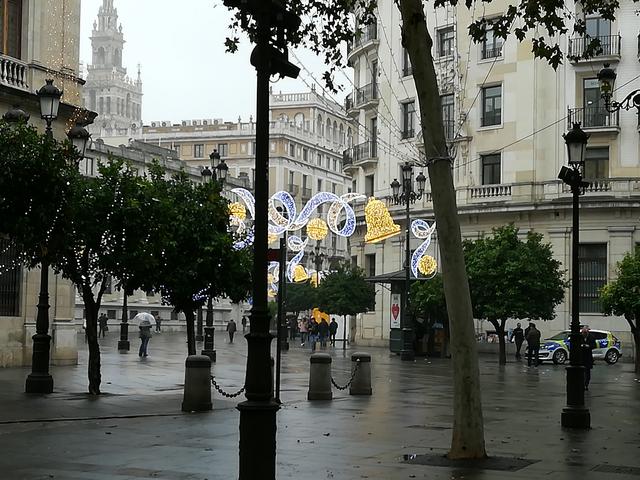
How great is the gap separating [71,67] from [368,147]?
3085cm

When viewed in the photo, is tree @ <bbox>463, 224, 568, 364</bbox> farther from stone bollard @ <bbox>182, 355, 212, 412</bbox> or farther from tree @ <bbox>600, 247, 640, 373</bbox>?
stone bollard @ <bbox>182, 355, 212, 412</bbox>

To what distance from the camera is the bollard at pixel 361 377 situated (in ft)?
78.3

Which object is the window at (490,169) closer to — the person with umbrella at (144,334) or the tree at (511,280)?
the tree at (511,280)

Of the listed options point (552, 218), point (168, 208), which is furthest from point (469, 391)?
point (552, 218)

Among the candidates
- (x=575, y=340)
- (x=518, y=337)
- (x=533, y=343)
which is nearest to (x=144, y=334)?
(x=533, y=343)

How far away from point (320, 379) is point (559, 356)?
23.6 meters

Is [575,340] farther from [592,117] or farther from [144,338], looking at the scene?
[592,117]

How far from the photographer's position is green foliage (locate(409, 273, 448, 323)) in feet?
142

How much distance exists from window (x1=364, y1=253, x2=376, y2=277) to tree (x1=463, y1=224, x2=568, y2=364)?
18.1 metres

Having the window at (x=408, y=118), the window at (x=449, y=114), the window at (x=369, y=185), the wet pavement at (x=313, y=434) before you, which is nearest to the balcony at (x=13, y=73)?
the wet pavement at (x=313, y=434)

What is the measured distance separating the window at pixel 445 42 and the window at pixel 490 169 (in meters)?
5.98

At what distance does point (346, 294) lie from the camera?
5775 centimetres

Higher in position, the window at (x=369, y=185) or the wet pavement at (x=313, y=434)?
the window at (x=369, y=185)

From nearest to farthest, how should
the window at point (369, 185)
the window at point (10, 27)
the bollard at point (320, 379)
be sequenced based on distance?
1. the bollard at point (320, 379)
2. the window at point (10, 27)
3. the window at point (369, 185)
